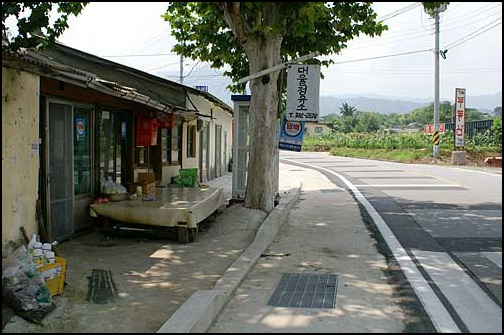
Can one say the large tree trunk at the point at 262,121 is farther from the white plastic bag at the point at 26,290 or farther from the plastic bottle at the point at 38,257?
the white plastic bag at the point at 26,290

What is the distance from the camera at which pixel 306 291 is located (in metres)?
6.55

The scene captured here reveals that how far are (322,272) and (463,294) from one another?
1.88 m

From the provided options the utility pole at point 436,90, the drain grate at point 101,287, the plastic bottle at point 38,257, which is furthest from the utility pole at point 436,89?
the plastic bottle at point 38,257

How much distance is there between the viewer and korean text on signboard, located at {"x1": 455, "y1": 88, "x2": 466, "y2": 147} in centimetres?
3438

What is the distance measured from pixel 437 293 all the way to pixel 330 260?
2.09 metres

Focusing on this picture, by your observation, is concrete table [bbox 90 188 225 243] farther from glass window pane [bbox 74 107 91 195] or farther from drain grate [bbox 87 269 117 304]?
drain grate [bbox 87 269 117 304]

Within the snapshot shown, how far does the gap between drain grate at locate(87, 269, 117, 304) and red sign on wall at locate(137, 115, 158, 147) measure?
5.35 meters

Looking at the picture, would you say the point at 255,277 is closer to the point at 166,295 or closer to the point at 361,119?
the point at 166,295

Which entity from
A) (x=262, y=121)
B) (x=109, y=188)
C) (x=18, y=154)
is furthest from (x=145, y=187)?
(x=18, y=154)

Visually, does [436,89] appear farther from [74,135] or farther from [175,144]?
[74,135]

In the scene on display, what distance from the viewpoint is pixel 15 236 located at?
6.15 m

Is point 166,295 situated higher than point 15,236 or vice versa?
point 15,236

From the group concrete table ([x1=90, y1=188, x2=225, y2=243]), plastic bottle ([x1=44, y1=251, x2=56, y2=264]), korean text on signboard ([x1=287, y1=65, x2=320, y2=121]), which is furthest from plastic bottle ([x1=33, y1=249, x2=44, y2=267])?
korean text on signboard ([x1=287, y1=65, x2=320, y2=121])

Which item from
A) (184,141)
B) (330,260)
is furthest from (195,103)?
(330,260)
